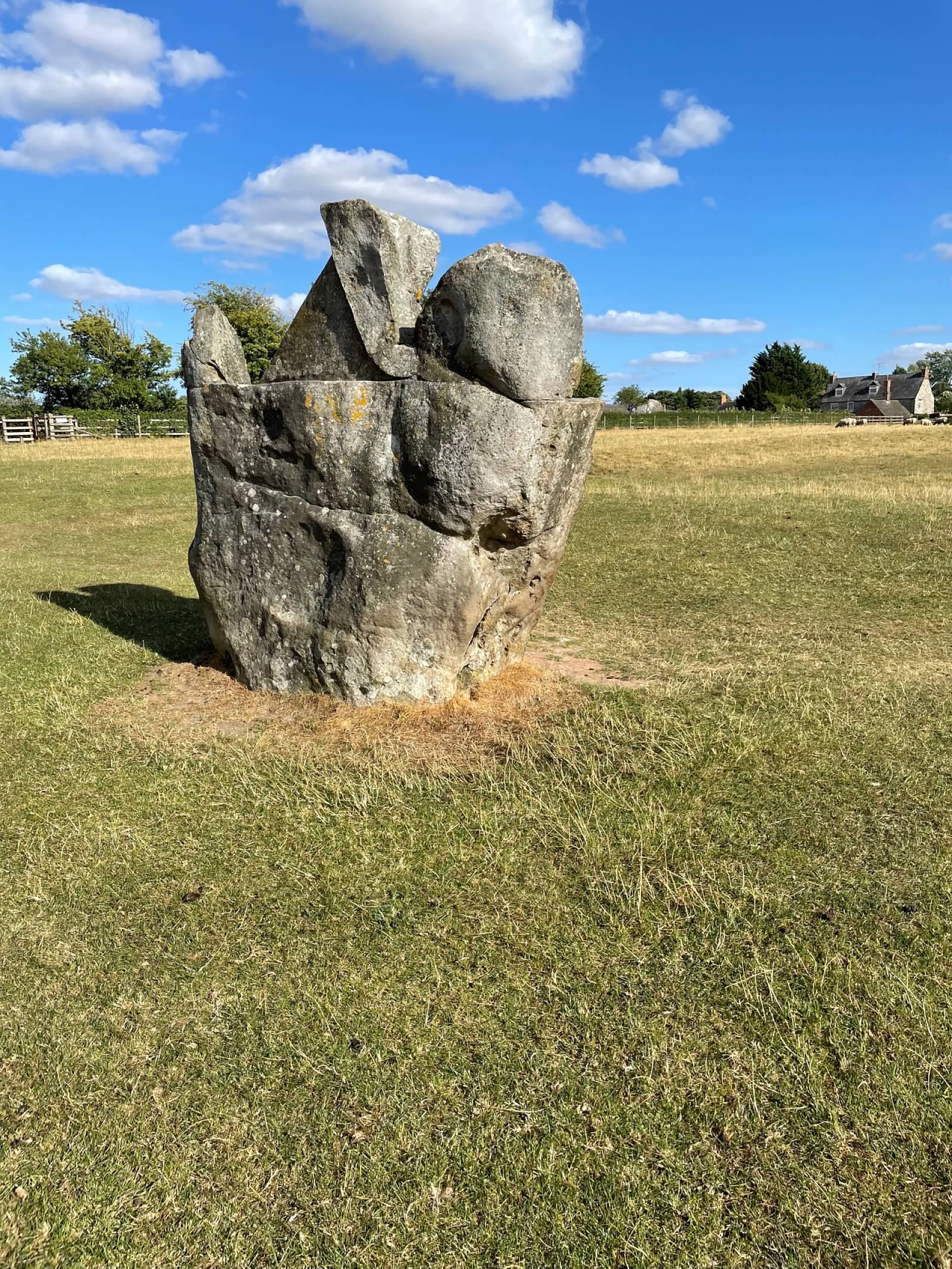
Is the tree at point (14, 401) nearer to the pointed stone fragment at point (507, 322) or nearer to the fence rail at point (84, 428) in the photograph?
the fence rail at point (84, 428)

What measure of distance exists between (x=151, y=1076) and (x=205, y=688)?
14.7ft

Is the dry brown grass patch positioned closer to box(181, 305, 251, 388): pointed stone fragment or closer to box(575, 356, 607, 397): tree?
box(181, 305, 251, 388): pointed stone fragment

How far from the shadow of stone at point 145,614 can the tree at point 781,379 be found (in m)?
68.6

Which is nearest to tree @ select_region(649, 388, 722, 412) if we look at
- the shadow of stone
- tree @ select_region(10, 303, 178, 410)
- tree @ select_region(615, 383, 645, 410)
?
tree @ select_region(615, 383, 645, 410)

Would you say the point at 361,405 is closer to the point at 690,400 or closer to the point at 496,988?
the point at 496,988

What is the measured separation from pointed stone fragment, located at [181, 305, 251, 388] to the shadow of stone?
2711 mm

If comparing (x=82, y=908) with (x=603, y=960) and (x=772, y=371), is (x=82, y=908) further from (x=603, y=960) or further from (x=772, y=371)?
(x=772, y=371)

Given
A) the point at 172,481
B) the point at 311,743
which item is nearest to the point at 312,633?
the point at 311,743

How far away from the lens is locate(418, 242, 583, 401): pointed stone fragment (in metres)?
5.86

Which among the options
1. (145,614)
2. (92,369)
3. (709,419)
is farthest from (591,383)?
(145,614)

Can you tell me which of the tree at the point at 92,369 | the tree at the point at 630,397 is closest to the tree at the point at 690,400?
the tree at the point at 630,397

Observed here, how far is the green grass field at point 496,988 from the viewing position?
2801mm

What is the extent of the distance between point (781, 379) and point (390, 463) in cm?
7568

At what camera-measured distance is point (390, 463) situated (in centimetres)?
645
